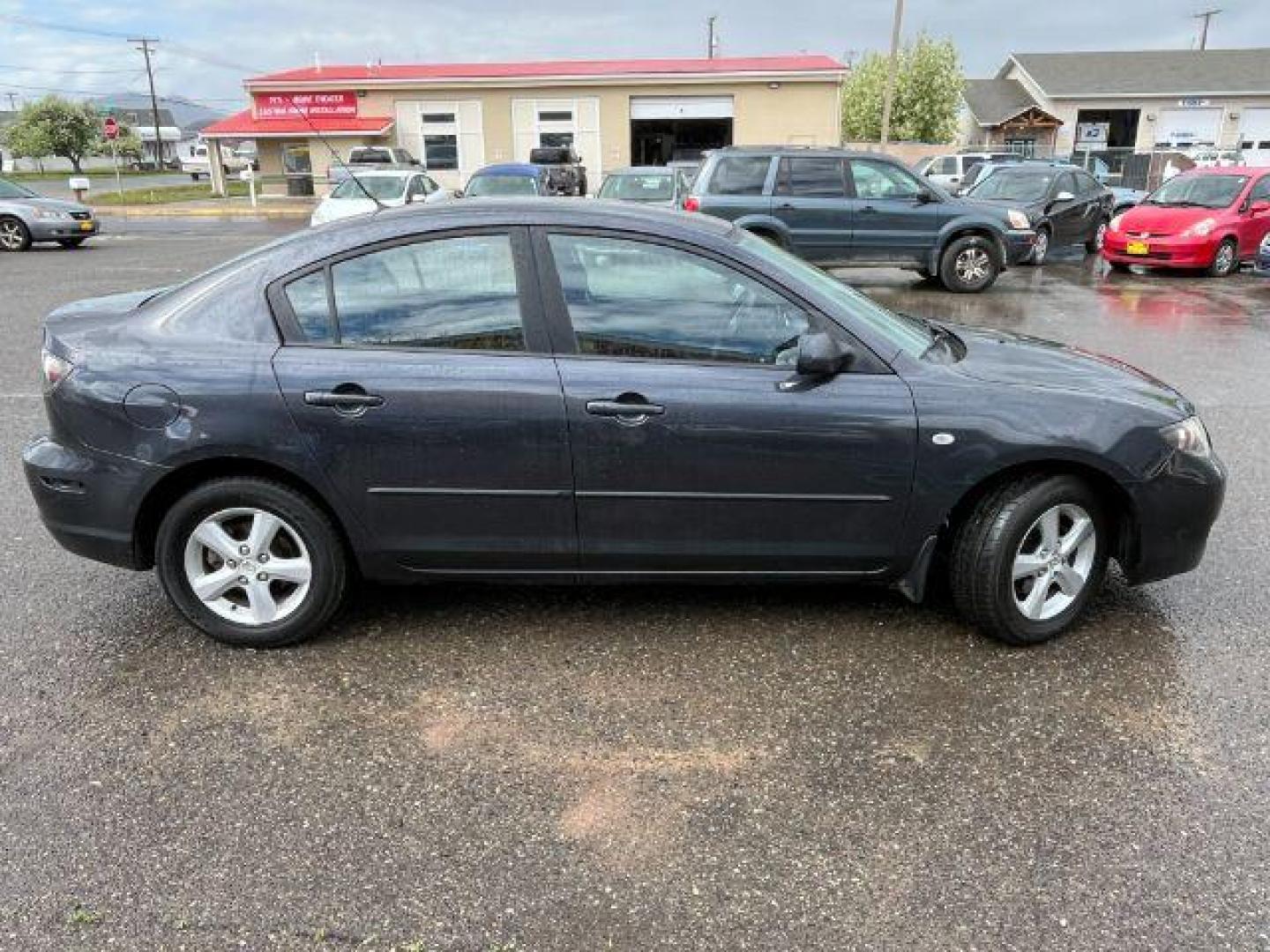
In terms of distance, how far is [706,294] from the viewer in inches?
141

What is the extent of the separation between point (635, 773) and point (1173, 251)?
14.7 meters

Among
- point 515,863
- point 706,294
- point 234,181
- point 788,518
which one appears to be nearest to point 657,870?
point 515,863

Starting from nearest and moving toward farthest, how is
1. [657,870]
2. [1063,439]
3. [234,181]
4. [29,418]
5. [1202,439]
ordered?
[657,870]
[1063,439]
[1202,439]
[29,418]
[234,181]

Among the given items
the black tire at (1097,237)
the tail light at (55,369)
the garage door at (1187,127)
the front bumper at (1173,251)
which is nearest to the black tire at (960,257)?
the front bumper at (1173,251)

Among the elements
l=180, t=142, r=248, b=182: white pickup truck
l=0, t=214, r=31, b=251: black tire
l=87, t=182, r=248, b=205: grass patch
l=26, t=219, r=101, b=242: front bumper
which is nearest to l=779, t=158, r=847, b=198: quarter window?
l=26, t=219, r=101, b=242: front bumper

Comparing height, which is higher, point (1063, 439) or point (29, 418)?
point (1063, 439)

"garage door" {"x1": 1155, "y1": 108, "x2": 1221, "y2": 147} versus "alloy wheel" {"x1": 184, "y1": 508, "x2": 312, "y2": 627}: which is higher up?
"garage door" {"x1": 1155, "y1": 108, "x2": 1221, "y2": 147}

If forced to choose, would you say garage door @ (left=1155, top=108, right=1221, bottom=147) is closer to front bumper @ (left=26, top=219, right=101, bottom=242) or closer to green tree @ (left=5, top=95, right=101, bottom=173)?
front bumper @ (left=26, top=219, right=101, bottom=242)

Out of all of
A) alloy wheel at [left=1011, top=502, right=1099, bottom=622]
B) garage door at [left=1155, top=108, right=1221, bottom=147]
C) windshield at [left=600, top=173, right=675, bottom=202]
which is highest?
garage door at [left=1155, top=108, right=1221, bottom=147]

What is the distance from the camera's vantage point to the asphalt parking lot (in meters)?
2.46

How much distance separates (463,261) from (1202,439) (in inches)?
109

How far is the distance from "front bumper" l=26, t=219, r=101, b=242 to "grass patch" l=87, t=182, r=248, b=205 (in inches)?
700

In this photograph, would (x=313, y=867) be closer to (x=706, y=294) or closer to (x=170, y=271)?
(x=706, y=294)

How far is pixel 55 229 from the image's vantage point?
19.2m
